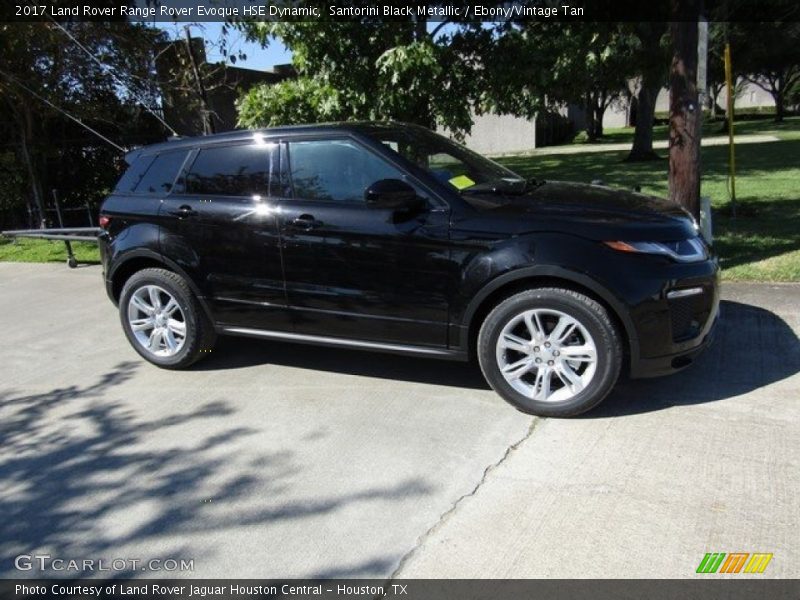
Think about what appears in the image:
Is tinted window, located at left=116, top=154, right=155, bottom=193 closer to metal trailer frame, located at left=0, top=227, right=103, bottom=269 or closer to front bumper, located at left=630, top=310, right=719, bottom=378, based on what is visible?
metal trailer frame, located at left=0, top=227, right=103, bottom=269

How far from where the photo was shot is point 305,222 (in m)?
4.51

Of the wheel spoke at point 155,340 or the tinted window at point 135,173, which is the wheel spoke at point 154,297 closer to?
the wheel spoke at point 155,340

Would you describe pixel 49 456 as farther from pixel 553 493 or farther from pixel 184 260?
pixel 553 493

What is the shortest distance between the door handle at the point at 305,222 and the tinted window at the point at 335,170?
16cm

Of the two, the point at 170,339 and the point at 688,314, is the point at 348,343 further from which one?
the point at 688,314

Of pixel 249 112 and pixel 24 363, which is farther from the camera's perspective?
pixel 249 112

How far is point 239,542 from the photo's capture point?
304cm

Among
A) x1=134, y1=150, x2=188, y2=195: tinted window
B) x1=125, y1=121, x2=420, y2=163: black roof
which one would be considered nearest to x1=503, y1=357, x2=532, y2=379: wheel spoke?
x1=125, y1=121, x2=420, y2=163: black roof

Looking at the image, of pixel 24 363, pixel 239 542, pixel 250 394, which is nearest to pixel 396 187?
pixel 250 394

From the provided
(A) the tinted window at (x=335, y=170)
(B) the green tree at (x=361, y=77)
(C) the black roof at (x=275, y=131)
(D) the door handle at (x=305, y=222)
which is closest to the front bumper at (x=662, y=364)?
(A) the tinted window at (x=335, y=170)

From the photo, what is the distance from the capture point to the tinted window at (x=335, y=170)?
441 cm

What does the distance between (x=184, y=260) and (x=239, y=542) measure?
256 centimetres

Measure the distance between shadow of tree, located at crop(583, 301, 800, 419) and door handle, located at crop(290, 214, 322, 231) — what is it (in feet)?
6.91

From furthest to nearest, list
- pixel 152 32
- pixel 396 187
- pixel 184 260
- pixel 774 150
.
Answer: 1. pixel 774 150
2. pixel 152 32
3. pixel 184 260
4. pixel 396 187
